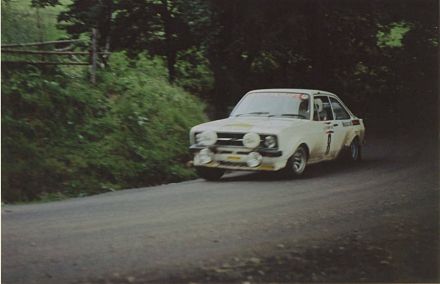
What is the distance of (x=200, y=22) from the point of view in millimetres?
5121

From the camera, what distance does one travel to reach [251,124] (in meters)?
5.56

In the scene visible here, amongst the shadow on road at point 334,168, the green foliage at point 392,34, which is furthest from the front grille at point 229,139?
the green foliage at point 392,34

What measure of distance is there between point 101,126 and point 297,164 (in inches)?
75.0

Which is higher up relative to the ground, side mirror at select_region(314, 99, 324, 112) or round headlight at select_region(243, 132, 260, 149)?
side mirror at select_region(314, 99, 324, 112)

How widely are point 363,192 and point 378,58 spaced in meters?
1.26

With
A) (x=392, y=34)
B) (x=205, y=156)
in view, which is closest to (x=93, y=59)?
(x=205, y=156)

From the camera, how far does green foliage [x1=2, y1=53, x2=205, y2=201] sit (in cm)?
500

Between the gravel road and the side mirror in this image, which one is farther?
the side mirror

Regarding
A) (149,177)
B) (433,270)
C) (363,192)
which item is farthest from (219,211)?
(433,270)

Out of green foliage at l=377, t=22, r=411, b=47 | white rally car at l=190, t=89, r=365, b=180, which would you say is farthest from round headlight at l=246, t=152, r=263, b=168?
green foliage at l=377, t=22, r=411, b=47

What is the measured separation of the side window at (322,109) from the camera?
555cm

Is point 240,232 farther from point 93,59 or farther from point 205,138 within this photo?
point 93,59

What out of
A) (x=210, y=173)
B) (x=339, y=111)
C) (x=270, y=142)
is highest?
(x=339, y=111)

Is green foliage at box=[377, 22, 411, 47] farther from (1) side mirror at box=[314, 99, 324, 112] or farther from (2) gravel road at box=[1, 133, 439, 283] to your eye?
(2) gravel road at box=[1, 133, 439, 283]
